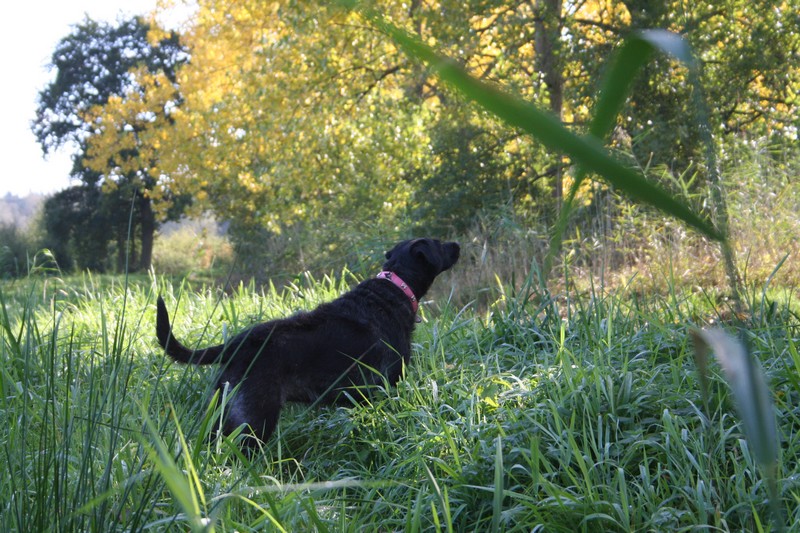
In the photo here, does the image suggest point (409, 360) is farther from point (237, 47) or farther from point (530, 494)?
point (237, 47)

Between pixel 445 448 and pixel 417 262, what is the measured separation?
6.07ft

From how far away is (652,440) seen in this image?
2.69 m

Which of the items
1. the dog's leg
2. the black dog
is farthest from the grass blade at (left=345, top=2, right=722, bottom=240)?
the dog's leg

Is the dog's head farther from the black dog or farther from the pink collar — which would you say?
the pink collar

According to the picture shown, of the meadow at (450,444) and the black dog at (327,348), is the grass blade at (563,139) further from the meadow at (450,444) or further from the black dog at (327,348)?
the black dog at (327,348)

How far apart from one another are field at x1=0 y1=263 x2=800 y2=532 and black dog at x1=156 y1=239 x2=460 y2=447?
0.17m

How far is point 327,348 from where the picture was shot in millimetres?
3746

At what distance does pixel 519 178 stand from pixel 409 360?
8373 mm

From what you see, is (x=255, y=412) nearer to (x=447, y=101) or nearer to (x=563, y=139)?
(x=563, y=139)

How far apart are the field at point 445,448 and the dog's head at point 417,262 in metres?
0.52

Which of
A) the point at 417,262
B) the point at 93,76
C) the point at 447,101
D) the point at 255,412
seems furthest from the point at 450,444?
the point at 93,76

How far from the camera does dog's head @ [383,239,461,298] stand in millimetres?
4613

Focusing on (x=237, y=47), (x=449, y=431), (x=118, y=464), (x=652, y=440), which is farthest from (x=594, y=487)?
(x=237, y=47)

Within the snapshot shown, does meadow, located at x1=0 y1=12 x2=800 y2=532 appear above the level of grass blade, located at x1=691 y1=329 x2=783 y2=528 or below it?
below
